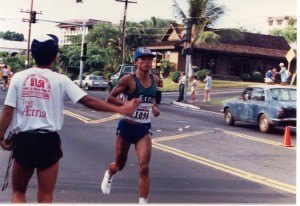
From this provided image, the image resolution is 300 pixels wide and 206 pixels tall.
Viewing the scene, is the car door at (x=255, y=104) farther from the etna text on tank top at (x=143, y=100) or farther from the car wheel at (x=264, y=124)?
the etna text on tank top at (x=143, y=100)

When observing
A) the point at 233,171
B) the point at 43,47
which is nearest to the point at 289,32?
the point at 233,171

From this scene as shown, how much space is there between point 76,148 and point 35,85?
6.87 metres

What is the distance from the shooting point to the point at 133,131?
6336mm

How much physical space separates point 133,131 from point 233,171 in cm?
332

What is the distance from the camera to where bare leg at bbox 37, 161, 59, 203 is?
171 inches

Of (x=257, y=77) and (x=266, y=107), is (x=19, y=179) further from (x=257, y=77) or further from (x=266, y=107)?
(x=257, y=77)

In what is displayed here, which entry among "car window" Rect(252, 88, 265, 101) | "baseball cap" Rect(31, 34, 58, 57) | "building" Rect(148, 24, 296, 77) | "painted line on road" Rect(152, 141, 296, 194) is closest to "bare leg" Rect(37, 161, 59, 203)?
"baseball cap" Rect(31, 34, 58, 57)

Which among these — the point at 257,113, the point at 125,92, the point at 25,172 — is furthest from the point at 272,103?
the point at 25,172

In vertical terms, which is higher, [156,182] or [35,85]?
[35,85]

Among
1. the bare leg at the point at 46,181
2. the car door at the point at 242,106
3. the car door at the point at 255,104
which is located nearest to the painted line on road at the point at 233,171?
the bare leg at the point at 46,181

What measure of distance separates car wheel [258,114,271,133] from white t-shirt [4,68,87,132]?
1210cm

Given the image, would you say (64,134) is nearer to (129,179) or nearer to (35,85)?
(129,179)

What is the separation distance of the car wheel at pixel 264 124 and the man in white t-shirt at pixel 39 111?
12076 mm

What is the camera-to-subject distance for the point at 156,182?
784 centimetres
